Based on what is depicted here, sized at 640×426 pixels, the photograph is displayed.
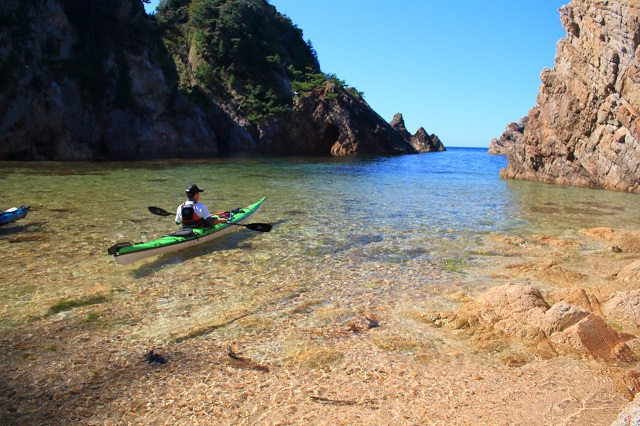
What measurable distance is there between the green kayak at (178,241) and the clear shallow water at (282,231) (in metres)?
0.21

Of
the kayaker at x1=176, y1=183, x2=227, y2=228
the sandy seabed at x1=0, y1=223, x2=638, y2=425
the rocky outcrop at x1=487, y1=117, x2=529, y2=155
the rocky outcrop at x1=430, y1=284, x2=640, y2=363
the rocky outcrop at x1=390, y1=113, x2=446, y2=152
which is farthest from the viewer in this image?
the rocky outcrop at x1=390, y1=113, x2=446, y2=152

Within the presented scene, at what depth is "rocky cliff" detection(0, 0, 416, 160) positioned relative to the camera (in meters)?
30.9

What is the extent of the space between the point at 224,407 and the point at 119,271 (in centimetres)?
470

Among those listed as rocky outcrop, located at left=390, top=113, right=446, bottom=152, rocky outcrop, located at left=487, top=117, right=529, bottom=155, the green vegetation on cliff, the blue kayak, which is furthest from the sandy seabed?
rocky outcrop, located at left=487, top=117, right=529, bottom=155

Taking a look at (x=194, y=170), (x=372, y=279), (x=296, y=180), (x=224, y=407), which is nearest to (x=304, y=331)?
(x=224, y=407)

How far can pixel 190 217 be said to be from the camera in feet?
31.1

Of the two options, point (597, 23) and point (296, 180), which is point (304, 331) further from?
point (597, 23)

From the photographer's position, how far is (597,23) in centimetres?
2184

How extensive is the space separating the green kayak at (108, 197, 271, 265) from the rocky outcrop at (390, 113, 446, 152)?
86.3 meters

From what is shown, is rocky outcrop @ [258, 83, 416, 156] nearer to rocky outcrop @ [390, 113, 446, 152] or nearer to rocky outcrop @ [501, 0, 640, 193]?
rocky outcrop @ [501, 0, 640, 193]

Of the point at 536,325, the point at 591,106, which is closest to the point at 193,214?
the point at 536,325

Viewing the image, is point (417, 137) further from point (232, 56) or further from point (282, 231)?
point (282, 231)

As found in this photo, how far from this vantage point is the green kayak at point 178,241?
768 cm

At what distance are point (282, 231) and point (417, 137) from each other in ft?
293
